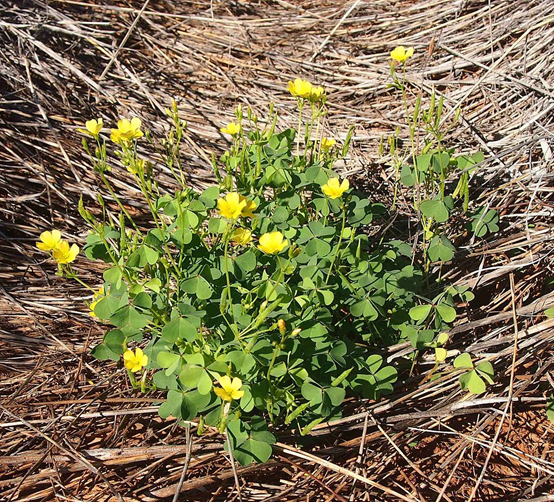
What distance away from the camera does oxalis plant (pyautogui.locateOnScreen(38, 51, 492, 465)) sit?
5.08ft

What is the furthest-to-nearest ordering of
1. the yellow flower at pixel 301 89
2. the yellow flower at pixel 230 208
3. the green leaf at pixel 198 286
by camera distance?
the yellow flower at pixel 301 89 < the green leaf at pixel 198 286 < the yellow flower at pixel 230 208

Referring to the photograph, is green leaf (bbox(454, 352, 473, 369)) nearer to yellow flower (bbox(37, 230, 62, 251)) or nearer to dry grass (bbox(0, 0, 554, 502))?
dry grass (bbox(0, 0, 554, 502))

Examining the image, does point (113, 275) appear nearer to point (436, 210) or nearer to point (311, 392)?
point (311, 392)

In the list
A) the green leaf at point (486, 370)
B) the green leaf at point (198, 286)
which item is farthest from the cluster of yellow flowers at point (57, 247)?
the green leaf at point (486, 370)

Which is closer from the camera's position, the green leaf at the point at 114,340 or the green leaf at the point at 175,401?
the green leaf at the point at 175,401

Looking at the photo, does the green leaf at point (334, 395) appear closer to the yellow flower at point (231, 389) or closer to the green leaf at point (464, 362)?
the yellow flower at point (231, 389)

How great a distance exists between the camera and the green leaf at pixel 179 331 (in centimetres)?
156

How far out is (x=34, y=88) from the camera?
2832 millimetres

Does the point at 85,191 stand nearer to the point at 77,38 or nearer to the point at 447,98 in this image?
the point at 77,38

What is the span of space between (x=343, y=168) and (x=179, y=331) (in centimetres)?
147

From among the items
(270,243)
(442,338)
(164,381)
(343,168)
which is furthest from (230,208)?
(343,168)

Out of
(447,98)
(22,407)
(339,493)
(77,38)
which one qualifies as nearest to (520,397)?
(339,493)

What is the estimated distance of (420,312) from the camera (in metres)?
1.78

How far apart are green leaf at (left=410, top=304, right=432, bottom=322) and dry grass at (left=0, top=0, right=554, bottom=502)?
190mm
